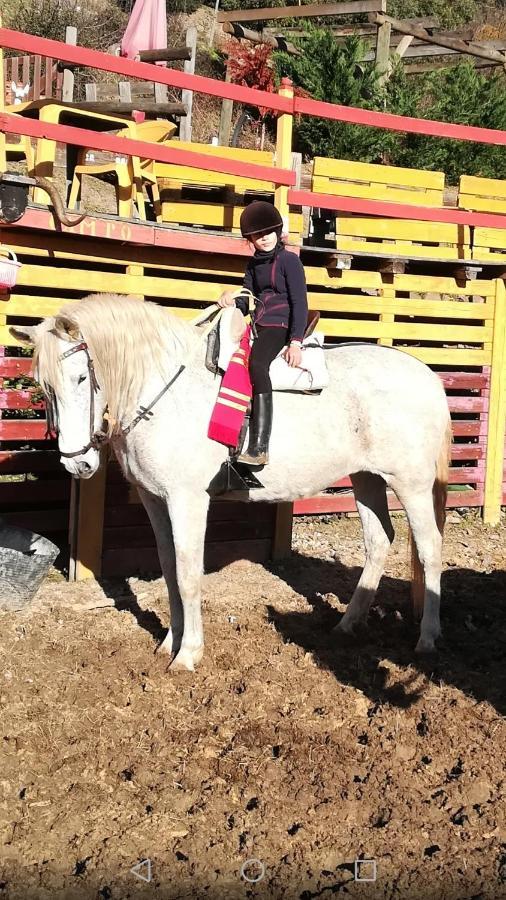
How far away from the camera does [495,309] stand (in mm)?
9289

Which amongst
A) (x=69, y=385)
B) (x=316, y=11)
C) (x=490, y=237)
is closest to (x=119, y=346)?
(x=69, y=385)

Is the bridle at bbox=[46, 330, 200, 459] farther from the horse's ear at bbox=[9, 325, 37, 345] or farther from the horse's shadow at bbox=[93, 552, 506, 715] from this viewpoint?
the horse's shadow at bbox=[93, 552, 506, 715]

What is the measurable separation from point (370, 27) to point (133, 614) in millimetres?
15011

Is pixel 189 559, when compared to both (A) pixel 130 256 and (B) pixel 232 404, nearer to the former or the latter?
(B) pixel 232 404

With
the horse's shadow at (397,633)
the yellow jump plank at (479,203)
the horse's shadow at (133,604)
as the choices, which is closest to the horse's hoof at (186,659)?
the horse's shadow at (133,604)

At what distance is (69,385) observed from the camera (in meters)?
5.05

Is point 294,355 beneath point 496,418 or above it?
above

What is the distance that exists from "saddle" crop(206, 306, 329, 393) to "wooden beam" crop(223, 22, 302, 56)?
12.3m

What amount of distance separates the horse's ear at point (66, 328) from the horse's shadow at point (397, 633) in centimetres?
253

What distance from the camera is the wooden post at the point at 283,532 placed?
7797mm

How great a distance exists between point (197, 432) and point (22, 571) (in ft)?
5.89

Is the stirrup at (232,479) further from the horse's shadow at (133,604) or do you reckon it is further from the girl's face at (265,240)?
the girl's face at (265,240)

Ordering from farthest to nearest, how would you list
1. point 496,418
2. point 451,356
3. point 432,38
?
1. point 432,38
2. point 496,418
3. point 451,356

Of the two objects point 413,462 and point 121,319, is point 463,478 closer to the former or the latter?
point 413,462
